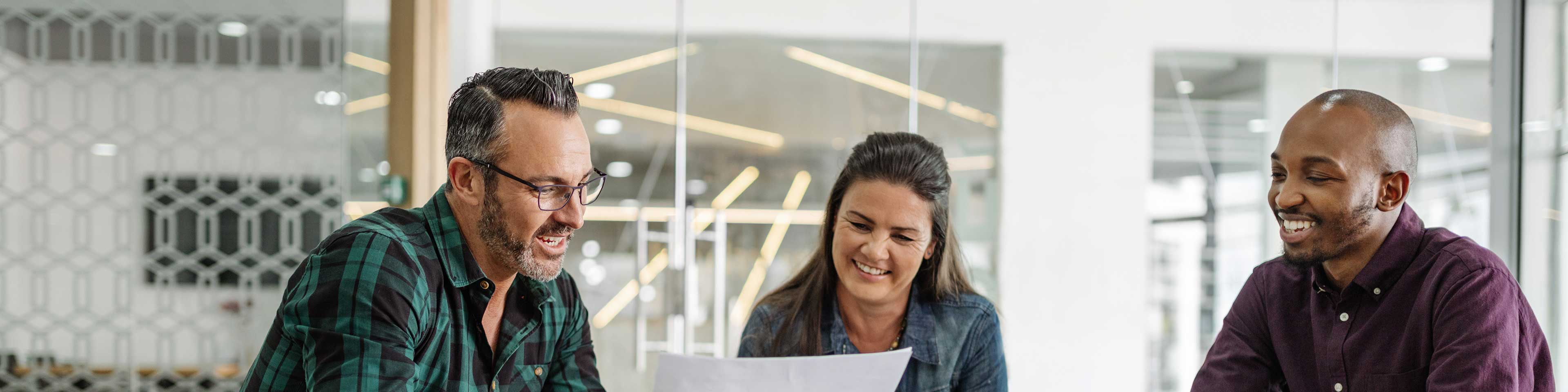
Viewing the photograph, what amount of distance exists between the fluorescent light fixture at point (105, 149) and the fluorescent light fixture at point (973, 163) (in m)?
2.84

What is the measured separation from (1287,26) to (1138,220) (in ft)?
3.29

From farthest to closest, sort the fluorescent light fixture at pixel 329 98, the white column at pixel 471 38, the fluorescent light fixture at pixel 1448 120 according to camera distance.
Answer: the white column at pixel 471 38, the fluorescent light fixture at pixel 1448 120, the fluorescent light fixture at pixel 329 98

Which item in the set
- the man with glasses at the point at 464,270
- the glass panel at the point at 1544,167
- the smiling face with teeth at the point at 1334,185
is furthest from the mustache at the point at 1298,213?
the glass panel at the point at 1544,167

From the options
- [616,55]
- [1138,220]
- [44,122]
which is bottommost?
[1138,220]

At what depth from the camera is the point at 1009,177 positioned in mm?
3820

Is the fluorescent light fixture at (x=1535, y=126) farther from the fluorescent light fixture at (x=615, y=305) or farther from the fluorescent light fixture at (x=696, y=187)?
the fluorescent light fixture at (x=615, y=305)

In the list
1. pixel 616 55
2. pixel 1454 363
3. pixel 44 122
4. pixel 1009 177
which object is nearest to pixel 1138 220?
pixel 1009 177

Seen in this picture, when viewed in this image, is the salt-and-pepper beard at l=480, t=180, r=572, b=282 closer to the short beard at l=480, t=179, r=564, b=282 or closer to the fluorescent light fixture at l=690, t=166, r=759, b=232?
the short beard at l=480, t=179, r=564, b=282

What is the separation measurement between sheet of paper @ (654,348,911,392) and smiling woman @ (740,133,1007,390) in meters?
0.25

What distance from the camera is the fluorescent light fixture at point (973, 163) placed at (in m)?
3.80

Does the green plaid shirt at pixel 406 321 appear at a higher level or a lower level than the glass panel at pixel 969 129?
lower

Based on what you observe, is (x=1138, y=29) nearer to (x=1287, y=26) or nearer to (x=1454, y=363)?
(x=1287, y=26)

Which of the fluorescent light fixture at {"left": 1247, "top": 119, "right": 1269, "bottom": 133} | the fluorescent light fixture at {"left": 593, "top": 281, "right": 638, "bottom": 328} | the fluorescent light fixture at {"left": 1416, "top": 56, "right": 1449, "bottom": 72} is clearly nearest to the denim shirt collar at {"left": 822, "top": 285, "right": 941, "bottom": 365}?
the fluorescent light fixture at {"left": 593, "top": 281, "right": 638, "bottom": 328}

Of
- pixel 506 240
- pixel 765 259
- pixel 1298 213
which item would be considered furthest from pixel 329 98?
pixel 1298 213
